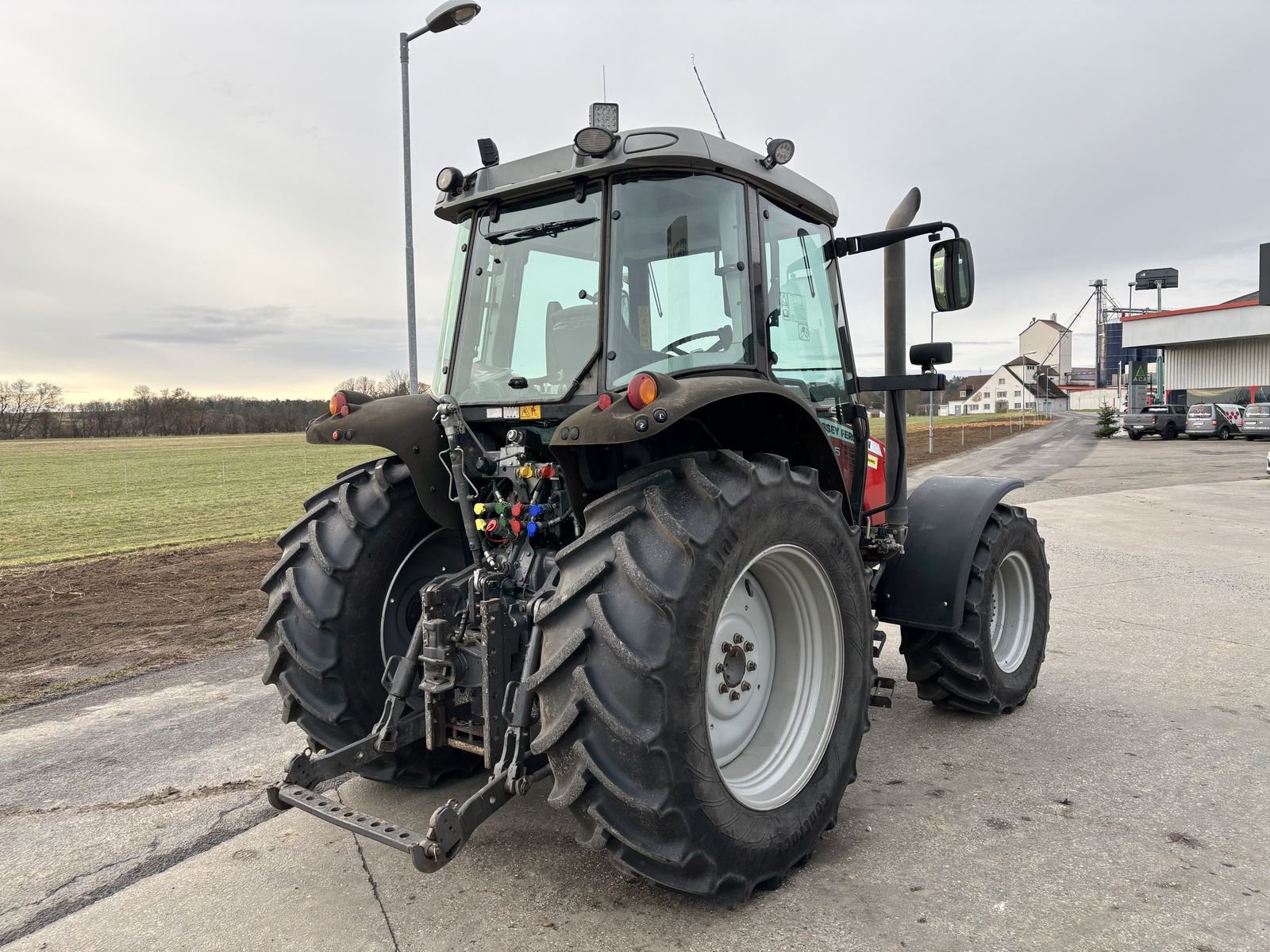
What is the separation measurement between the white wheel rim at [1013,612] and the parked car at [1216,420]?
118 feet

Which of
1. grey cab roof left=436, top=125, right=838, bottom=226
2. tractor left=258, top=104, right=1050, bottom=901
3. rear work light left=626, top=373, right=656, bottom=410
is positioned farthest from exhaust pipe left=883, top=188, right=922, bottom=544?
rear work light left=626, top=373, right=656, bottom=410

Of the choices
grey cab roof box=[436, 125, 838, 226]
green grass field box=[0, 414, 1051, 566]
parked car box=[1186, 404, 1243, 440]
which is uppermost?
grey cab roof box=[436, 125, 838, 226]

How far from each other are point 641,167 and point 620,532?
1.44 m

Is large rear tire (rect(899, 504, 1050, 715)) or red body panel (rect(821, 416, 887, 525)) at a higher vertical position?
red body panel (rect(821, 416, 887, 525))


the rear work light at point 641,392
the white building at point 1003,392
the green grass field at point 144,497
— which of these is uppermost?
the white building at point 1003,392

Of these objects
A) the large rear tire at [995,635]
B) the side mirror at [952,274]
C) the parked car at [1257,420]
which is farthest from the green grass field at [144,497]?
the parked car at [1257,420]

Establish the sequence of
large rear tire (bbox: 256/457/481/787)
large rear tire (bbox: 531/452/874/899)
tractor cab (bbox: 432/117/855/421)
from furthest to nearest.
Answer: large rear tire (bbox: 256/457/481/787) → tractor cab (bbox: 432/117/855/421) → large rear tire (bbox: 531/452/874/899)

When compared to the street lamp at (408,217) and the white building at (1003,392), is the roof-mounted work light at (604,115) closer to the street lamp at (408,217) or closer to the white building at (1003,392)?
the street lamp at (408,217)

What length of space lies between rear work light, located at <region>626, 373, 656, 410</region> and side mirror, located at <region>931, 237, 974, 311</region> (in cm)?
198

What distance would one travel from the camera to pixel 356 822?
9.11 feet

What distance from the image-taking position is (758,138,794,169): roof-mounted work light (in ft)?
11.6

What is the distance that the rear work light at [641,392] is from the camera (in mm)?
2596

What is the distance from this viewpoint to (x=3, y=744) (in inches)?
183

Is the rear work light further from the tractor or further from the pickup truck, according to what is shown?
the pickup truck
